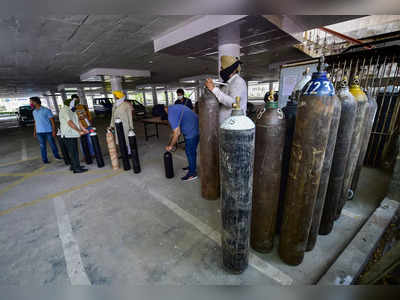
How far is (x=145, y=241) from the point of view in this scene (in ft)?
7.50

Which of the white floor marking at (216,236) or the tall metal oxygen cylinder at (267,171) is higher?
the tall metal oxygen cylinder at (267,171)

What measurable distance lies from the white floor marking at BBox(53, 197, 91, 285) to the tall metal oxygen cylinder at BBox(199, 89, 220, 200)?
1794 millimetres

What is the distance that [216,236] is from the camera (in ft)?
7.63

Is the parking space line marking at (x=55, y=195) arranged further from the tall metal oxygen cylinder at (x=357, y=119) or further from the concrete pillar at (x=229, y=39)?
the tall metal oxygen cylinder at (x=357, y=119)

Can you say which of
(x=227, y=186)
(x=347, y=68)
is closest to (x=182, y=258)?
(x=227, y=186)

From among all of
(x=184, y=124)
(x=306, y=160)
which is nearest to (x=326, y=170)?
(x=306, y=160)

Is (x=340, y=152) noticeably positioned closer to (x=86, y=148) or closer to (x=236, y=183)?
(x=236, y=183)

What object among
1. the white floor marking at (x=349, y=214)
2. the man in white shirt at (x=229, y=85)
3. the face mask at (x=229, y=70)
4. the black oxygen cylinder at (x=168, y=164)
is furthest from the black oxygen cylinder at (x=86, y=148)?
the white floor marking at (x=349, y=214)

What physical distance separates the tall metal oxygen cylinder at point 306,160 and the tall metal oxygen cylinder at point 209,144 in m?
1.26

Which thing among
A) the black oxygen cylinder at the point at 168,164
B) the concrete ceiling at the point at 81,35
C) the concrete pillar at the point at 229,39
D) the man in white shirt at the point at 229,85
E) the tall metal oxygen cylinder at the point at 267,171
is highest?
the concrete ceiling at the point at 81,35

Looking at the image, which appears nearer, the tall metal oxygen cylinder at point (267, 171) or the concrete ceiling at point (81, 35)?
the tall metal oxygen cylinder at point (267, 171)

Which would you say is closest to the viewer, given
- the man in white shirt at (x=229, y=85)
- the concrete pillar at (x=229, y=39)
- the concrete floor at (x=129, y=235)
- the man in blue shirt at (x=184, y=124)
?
the concrete floor at (x=129, y=235)

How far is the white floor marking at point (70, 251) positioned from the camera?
189 cm

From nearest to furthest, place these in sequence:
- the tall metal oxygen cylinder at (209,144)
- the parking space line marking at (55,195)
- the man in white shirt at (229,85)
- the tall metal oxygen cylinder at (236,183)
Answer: the tall metal oxygen cylinder at (236,183) → the man in white shirt at (229,85) → the tall metal oxygen cylinder at (209,144) → the parking space line marking at (55,195)
